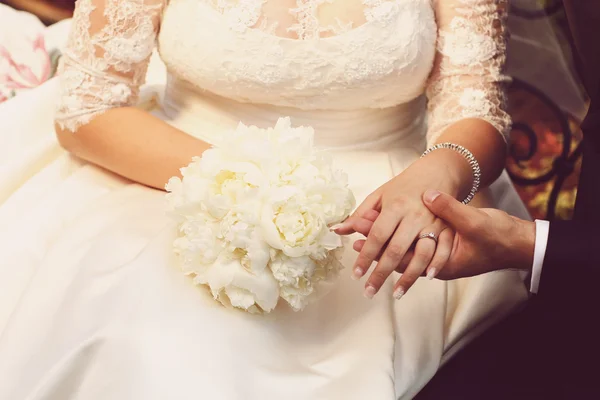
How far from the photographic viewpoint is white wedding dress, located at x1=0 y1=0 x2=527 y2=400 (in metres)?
0.76

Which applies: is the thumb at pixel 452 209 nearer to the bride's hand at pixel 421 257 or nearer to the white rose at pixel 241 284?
the bride's hand at pixel 421 257

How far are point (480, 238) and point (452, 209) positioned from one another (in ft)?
0.17

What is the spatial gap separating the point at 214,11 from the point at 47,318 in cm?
48

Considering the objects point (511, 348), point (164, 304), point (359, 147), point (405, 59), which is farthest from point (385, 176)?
point (164, 304)

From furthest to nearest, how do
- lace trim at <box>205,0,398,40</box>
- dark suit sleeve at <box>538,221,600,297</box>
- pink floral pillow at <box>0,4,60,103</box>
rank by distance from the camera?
1. pink floral pillow at <box>0,4,60,103</box>
2. lace trim at <box>205,0,398,40</box>
3. dark suit sleeve at <box>538,221,600,297</box>

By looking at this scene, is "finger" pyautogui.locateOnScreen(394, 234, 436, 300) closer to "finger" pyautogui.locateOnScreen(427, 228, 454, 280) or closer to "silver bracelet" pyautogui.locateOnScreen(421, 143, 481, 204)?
"finger" pyautogui.locateOnScreen(427, 228, 454, 280)

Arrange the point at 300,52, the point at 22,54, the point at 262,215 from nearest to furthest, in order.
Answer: the point at 262,215 < the point at 300,52 < the point at 22,54

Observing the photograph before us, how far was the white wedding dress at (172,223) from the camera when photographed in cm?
76

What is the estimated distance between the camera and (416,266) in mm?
774

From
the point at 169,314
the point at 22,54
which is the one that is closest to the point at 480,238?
the point at 169,314

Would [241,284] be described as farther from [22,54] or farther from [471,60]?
[22,54]

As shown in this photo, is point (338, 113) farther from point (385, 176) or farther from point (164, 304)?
point (164, 304)

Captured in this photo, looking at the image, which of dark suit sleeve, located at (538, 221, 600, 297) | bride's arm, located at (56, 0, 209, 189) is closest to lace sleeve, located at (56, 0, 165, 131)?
bride's arm, located at (56, 0, 209, 189)

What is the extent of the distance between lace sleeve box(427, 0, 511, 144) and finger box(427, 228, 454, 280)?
0.88 feet
